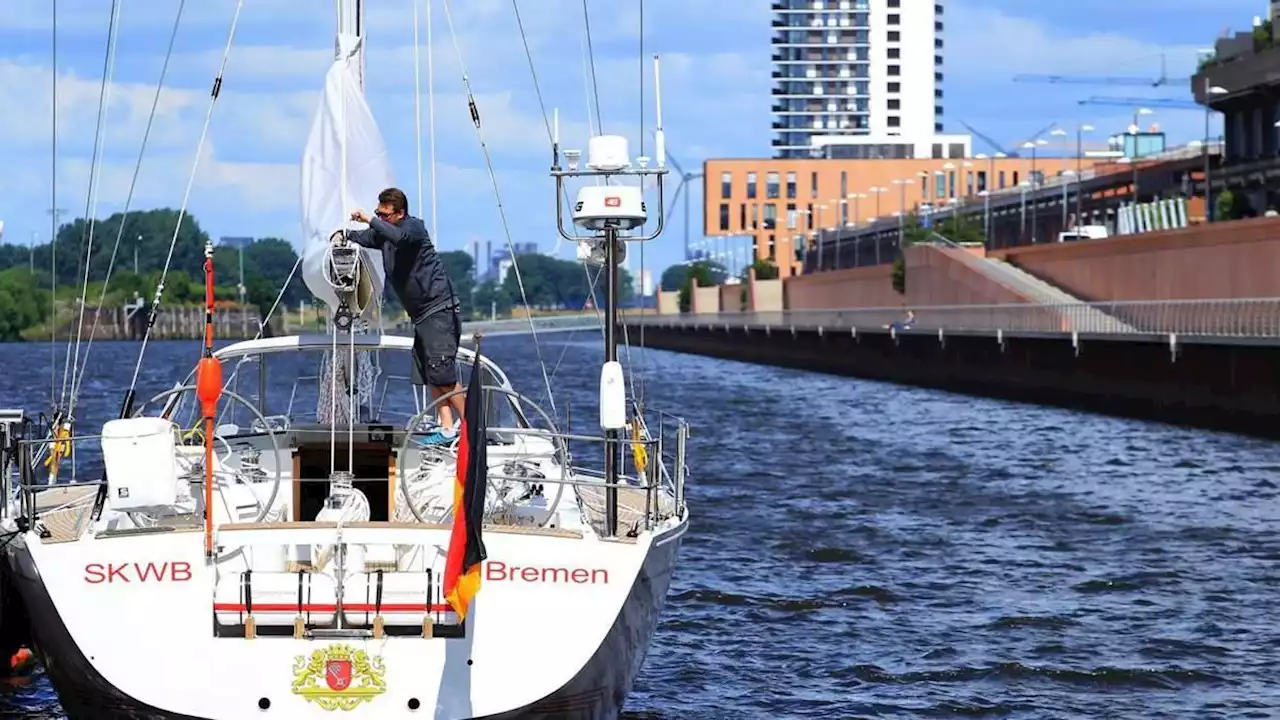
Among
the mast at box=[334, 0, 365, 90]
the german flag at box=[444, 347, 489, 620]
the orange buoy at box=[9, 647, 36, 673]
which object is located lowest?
the orange buoy at box=[9, 647, 36, 673]

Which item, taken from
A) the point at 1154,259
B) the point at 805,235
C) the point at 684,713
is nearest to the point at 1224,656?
the point at 684,713

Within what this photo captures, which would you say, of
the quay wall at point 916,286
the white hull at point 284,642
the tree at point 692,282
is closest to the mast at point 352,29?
the white hull at point 284,642

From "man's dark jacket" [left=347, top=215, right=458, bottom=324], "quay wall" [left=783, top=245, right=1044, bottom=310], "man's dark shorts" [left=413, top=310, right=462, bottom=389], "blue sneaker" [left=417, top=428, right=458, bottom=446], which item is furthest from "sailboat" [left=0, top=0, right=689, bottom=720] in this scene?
"quay wall" [left=783, top=245, right=1044, bottom=310]

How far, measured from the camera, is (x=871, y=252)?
166m

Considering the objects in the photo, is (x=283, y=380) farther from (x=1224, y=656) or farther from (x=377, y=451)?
(x=1224, y=656)

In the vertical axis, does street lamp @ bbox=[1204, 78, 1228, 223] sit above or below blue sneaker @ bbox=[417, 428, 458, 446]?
above

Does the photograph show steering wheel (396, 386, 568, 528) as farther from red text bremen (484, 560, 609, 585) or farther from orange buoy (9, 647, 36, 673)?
orange buoy (9, 647, 36, 673)

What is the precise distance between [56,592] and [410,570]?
1.82m

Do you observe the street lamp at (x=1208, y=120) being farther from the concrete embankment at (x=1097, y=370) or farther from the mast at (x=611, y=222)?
the mast at (x=611, y=222)

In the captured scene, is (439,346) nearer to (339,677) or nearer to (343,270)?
(343,270)

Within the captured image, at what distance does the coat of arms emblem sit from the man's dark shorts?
9.00 ft

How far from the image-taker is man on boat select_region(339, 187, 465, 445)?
12242 mm

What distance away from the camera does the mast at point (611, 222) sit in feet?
38.4

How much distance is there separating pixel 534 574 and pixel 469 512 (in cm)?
77
